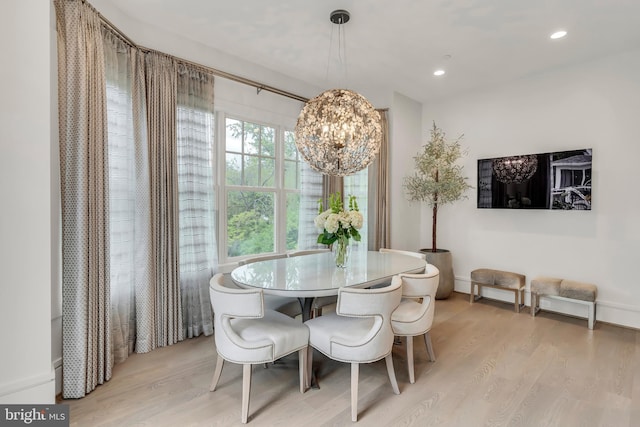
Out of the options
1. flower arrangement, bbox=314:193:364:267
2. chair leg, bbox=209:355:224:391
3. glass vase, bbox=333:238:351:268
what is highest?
flower arrangement, bbox=314:193:364:267

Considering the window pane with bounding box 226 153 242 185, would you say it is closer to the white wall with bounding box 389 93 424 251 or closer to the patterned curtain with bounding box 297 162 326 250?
the patterned curtain with bounding box 297 162 326 250

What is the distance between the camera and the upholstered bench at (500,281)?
4105mm

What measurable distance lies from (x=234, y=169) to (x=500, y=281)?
145 inches

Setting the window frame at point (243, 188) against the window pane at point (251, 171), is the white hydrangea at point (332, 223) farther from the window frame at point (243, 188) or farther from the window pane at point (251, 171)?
the window pane at point (251, 171)

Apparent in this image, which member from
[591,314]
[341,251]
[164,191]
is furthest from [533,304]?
[164,191]

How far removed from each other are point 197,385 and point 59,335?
106 centimetres

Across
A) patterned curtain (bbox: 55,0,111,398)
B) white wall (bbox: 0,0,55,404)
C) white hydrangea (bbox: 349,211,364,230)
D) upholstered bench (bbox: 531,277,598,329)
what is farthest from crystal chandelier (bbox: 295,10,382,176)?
upholstered bench (bbox: 531,277,598,329)

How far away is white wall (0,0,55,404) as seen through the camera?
61.1 inches

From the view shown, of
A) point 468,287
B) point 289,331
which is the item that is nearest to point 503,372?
point 289,331

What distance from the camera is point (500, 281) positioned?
13.8 ft

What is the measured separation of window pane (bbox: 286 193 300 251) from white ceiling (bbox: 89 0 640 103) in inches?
65.4

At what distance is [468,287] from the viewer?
4.86 meters

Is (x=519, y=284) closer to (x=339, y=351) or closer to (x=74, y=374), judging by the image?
(x=339, y=351)

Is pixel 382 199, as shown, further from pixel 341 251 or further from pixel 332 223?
pixel 332 223
